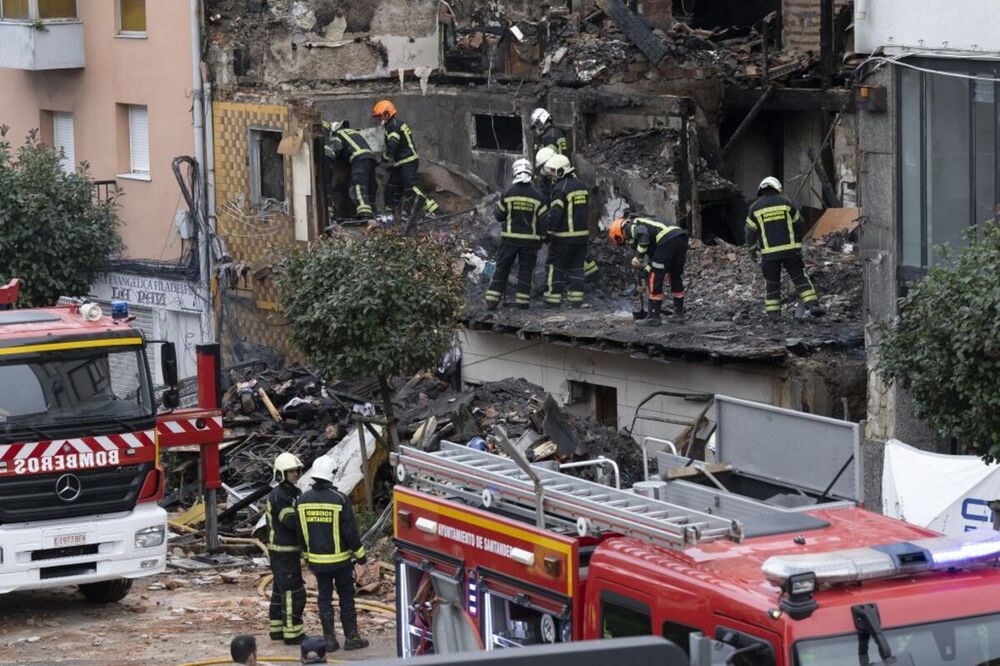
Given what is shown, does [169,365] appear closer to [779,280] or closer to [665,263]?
[665,263]

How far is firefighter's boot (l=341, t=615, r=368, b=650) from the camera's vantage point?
12.5 metres

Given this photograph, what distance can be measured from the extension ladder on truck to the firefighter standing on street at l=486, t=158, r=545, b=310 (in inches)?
402

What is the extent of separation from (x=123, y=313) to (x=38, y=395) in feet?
3.64

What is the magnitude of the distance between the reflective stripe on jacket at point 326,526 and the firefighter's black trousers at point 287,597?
0.21 meters

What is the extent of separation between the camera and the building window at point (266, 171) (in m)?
23.9

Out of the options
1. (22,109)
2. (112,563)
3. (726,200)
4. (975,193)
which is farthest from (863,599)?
(22,109)

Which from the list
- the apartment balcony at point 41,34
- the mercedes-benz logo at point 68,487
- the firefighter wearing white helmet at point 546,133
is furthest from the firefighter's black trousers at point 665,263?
the apartment balcony at point 41,34

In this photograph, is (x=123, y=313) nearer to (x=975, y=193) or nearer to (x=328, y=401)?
(x=328, y=401)

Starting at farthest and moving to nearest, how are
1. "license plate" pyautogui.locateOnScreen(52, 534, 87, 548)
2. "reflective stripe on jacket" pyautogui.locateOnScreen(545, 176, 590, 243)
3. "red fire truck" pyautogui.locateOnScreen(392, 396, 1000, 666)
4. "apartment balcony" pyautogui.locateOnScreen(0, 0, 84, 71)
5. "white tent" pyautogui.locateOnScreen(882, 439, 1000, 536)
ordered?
"apartment balcony" pyautogui.locateOnScreen(0, 0, 84, 71) → "reflective stripe on jacket" pyautogui.locateOnScreen(545, 176, 590, 243) → "license plate" pyautogui.locateOnScreen(52, 534, 87, 548) → "white tent" pyautogui.locateOnScreen(882, 439, 1000, 536) → "red fire truck" pyautogui.locateOnScreen(392, 396, 1000, 666)

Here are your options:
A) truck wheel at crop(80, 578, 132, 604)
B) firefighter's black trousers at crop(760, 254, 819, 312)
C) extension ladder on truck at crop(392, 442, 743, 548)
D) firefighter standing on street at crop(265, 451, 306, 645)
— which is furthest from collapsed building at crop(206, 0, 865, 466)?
extension ladder on truck at crop(392, 442, 743, 548)

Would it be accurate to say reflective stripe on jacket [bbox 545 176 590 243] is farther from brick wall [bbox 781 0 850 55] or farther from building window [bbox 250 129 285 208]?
brick wall [bbox 781 0 850 55]

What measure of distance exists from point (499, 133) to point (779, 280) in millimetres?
6627

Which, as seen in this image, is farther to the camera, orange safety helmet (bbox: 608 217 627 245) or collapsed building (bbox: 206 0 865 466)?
collapsed building (bbox: 206 0 865 466)

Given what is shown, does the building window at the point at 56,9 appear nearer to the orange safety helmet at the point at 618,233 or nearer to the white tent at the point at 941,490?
the orange safety helmet at the point at 618,233
